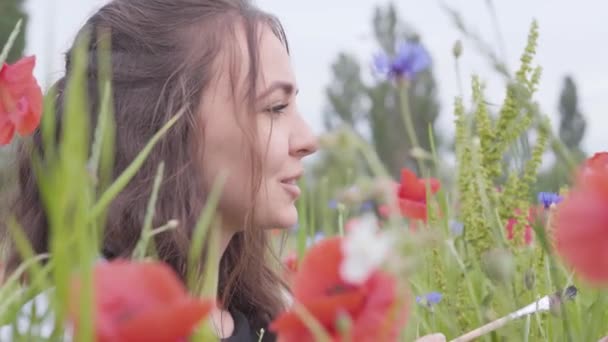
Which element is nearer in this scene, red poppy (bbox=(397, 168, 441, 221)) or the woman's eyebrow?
the woman's eyebrow

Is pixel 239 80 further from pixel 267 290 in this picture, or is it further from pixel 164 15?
pixel 267 290

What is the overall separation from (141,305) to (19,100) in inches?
18.5

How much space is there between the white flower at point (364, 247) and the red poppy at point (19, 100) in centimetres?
46

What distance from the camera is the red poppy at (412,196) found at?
143 cm

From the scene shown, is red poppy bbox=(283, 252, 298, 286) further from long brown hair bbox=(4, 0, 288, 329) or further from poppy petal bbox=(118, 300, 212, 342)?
poppy petal bbox=(118, 300, 212, 342)

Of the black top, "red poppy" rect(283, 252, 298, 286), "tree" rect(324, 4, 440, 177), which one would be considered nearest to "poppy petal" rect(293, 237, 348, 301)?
the black top

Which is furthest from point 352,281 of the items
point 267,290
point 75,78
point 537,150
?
point 267,290

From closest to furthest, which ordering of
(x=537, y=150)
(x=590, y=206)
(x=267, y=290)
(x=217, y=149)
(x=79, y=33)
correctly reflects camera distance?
(x=590, y=206)
(x=537, y=150)
(x=217, y=149)
(x=79, y=33)
(x=267, y=290)

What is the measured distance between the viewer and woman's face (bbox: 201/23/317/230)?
1.08 m

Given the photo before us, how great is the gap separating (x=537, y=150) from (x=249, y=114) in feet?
1.06

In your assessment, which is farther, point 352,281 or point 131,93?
point 131,93

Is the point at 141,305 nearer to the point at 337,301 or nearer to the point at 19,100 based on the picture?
the point at 337,301

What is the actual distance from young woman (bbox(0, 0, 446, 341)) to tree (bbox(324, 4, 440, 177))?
15757mm

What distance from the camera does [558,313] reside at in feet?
1.97
